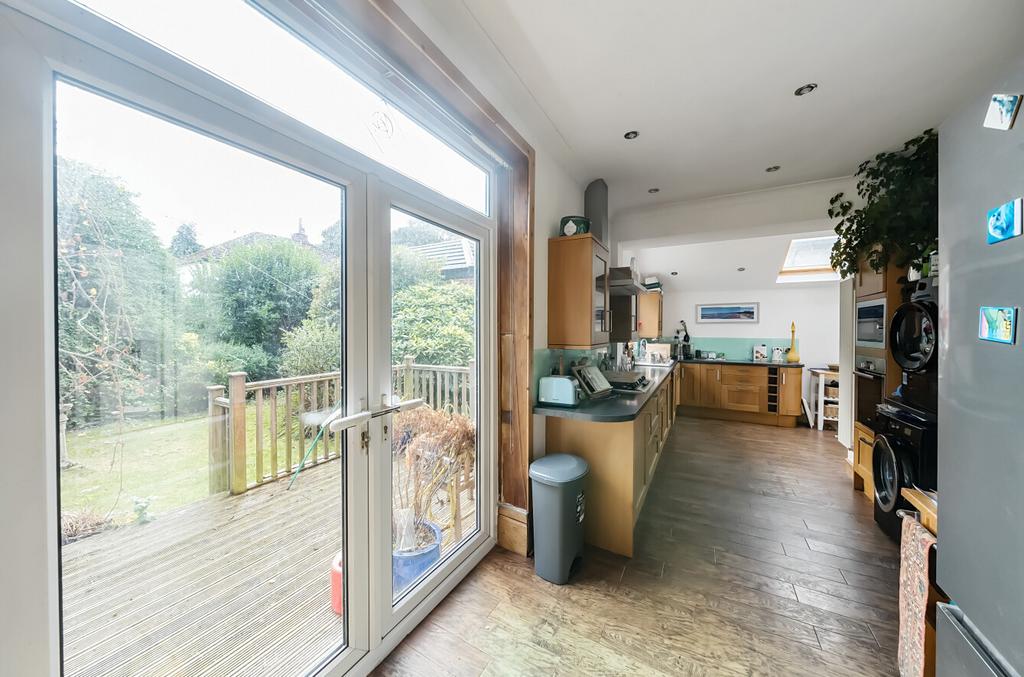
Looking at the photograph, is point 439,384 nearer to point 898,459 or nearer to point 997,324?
point 997,324

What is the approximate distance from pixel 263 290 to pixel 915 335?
3.51m

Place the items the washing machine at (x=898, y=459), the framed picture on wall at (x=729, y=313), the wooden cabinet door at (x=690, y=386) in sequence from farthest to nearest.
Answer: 1. the framed picture on wall at (x=729, y=313)
2. the wooden cabinet door at (x=690, y=386)
3. the washing machine at (x=898, y=459)

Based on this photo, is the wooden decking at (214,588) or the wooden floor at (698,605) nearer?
the wooden decking at (214,588)

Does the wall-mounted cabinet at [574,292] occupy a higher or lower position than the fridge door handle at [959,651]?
higher

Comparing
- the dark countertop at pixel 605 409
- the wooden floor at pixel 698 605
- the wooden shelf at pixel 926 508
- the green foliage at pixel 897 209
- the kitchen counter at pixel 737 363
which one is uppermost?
the green foliage at pixel 897 209

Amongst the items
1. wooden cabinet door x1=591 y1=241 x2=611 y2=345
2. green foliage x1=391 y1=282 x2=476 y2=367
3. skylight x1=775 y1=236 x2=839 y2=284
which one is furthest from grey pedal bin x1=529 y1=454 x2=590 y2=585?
skylight x1=775 y1=236 x2=839 y2=284

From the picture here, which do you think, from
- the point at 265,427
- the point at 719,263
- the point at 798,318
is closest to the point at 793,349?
the point at 798,318

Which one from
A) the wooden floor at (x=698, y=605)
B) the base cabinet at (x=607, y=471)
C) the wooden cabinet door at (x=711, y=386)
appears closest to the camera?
the wooden floor at (x=698, y=605)

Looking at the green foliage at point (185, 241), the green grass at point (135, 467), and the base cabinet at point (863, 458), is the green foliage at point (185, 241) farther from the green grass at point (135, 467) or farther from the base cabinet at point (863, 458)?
the base cabinet at point (863, 458)

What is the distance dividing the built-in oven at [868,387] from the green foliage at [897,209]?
770 mm

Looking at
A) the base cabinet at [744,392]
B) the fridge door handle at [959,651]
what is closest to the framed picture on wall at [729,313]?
the base cabinet at [744,392]

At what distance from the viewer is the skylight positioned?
497 cm

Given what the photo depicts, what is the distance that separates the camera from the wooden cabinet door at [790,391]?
16.1 ft

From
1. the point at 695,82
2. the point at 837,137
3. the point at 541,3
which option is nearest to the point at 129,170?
the point at 541,3
